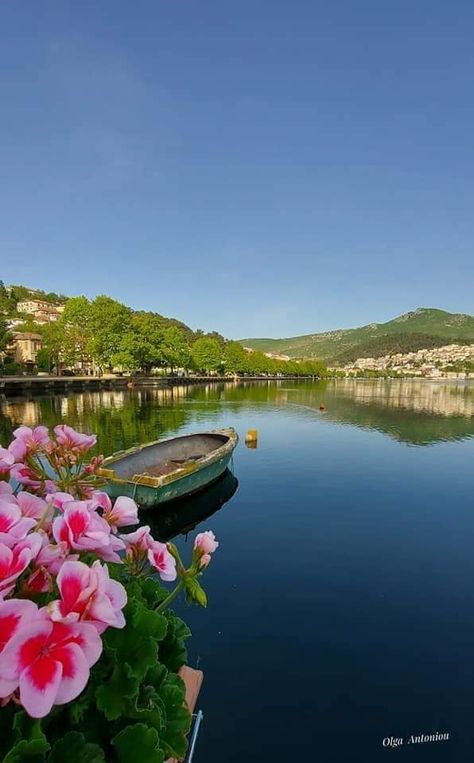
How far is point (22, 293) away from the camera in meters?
186

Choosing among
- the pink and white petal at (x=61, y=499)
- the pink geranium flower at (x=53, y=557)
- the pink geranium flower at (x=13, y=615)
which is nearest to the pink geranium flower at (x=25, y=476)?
the pink and white petal at (x=61, y=499)

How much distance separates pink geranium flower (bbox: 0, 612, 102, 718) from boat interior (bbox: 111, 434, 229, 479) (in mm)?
12504

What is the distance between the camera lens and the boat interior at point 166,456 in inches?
544

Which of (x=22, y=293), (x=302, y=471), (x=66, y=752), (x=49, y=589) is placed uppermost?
(x=22, y=293)

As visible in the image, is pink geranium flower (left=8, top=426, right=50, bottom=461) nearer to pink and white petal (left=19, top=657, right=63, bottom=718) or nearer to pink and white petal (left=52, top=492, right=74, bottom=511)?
pink and white petal (left=52, top=492, right=74, bottom=511)

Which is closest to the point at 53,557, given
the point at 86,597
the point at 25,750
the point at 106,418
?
the point at 86,597

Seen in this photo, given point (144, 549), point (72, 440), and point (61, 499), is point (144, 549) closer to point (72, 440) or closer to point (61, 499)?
point (61, 499)

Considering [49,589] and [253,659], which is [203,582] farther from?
[49,589]

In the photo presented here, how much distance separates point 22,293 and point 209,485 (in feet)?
654

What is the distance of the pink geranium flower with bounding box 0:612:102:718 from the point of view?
33.5 inches

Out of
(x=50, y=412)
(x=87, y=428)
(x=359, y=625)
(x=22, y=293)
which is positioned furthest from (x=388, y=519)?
(x=22, y=293)

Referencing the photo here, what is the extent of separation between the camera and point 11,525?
118cm

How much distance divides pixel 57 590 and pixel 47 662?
0.31 m

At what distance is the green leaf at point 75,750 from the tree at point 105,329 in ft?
238
